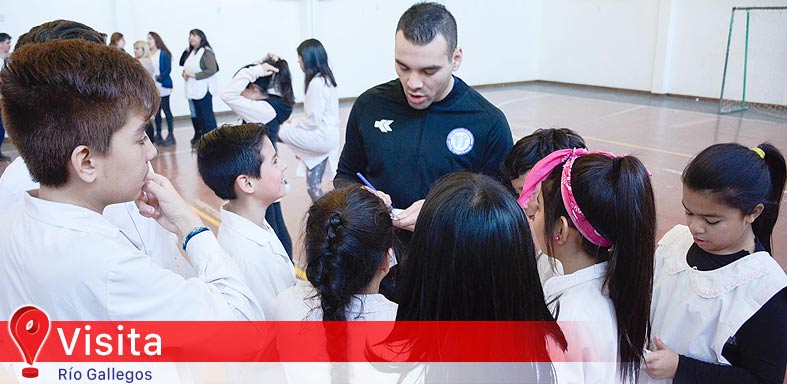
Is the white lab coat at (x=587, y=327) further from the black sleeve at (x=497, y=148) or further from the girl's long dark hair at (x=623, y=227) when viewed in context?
the black sleeve at (x=497, y=148)

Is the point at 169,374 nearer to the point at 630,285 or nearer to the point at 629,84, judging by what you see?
the point at 630,285

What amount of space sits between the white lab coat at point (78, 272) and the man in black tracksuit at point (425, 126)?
108 cm

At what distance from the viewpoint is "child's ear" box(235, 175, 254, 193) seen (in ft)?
6.33

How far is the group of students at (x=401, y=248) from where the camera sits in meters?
1.05

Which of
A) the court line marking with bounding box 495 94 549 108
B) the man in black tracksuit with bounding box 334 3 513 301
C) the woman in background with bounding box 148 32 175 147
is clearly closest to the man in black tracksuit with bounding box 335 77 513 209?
the man in black tracksuit with bounding box 334 3 513 301

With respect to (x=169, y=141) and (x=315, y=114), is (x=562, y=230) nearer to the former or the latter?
(x=315, y=114)

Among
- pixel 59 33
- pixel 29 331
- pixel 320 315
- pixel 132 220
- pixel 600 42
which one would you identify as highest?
pixel 600 42

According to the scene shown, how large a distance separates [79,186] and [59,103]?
0.54ft

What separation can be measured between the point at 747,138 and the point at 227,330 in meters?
8.48

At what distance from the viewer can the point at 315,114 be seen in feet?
13.5

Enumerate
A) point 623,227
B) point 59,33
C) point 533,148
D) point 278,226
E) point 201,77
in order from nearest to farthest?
1. point 623,227
2. point 59,33
3. point 533,148
4. point 278,226
5. point 201,77

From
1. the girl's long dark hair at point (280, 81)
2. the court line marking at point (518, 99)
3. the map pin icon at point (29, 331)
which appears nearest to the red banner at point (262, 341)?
the map pin icon at point (29, 331)

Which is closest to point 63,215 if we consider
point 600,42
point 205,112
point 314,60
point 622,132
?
point 314,60

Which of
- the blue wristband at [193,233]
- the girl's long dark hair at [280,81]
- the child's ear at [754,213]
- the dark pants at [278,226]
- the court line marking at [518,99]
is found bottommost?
the dark pants at [278,226]
